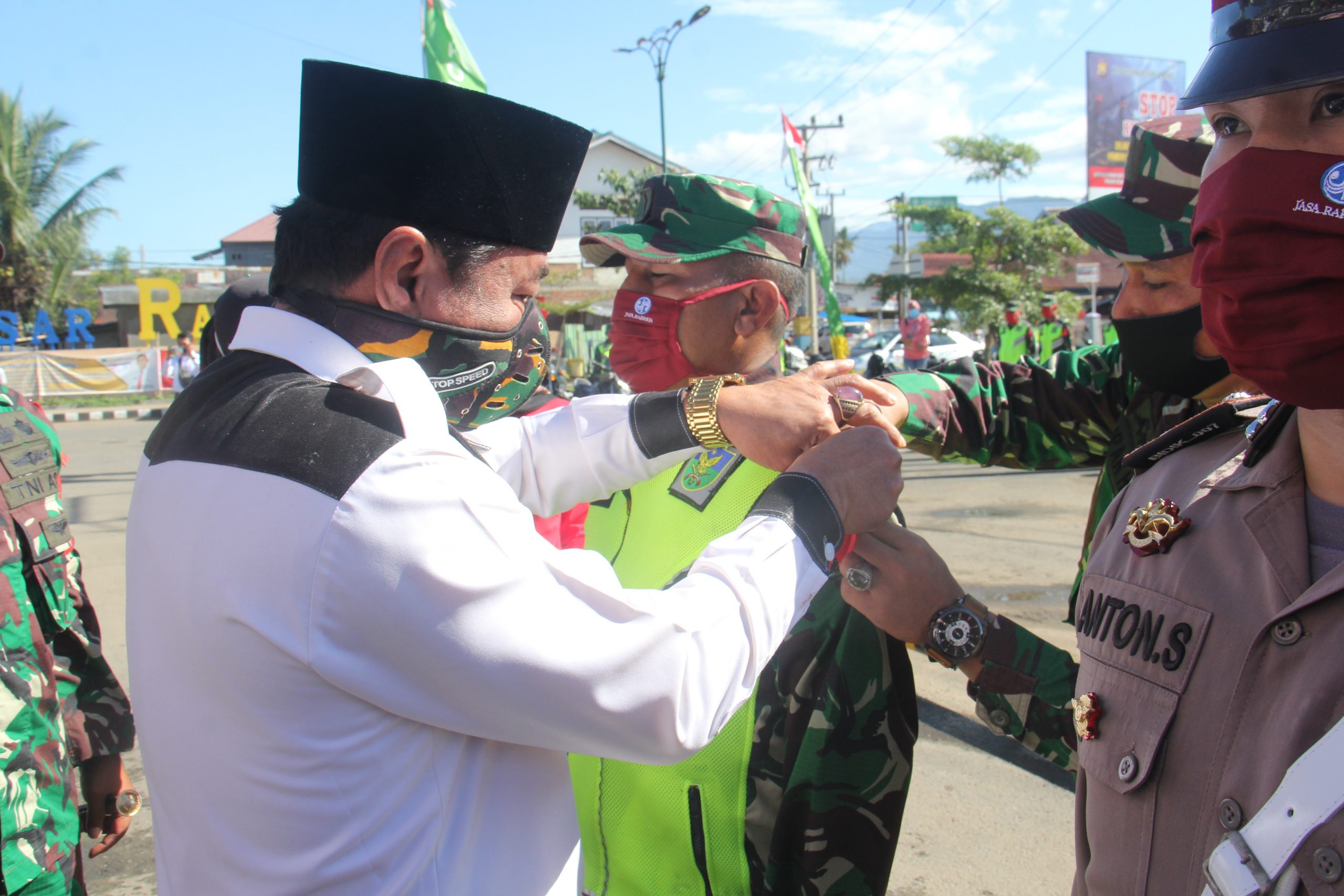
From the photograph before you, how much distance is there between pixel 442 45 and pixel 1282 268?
5.78 m

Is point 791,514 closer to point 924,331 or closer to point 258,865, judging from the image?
point 258,865

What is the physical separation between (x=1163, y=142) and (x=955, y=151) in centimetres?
3425

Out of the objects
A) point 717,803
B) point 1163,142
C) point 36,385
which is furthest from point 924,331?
point 36,385

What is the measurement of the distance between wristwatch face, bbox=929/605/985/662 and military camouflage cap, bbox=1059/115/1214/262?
3.11ft

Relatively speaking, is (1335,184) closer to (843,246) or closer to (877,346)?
(877,346)

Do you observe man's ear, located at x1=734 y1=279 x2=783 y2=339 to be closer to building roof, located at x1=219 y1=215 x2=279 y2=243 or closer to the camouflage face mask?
the camouflage face mask

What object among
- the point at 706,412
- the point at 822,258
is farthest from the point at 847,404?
the point at 822,258

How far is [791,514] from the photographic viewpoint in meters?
1.40

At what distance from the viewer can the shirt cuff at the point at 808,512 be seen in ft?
4.58

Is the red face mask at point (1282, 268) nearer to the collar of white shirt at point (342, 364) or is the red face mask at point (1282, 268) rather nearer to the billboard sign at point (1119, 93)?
the collar of white shirt at point (342, 364)

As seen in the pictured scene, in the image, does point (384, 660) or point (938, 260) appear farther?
point (938, 260)

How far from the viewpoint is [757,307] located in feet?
7.92

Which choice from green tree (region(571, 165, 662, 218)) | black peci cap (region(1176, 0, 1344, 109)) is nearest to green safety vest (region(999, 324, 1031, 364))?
green tree (region(571, 165, 662, 218))

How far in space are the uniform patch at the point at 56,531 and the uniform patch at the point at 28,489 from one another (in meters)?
0.06
